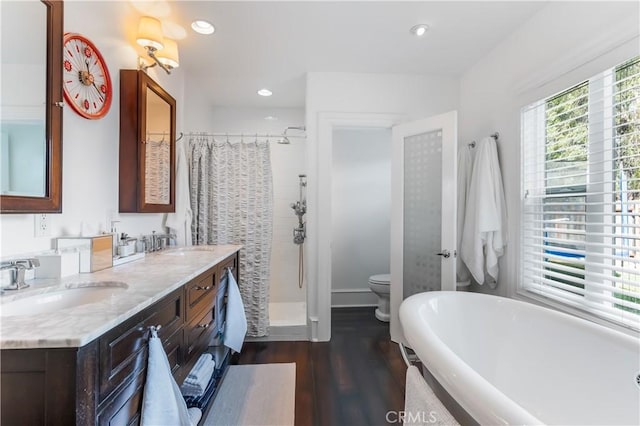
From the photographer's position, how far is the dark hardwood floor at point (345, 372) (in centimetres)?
170

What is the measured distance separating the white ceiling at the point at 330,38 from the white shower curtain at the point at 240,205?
694 mm

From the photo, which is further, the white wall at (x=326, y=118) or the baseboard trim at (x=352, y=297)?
the baseboard trim at (x=352, y=297)

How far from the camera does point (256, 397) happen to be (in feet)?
6.06

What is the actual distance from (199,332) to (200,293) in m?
0.21

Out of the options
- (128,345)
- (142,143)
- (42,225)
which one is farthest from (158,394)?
(142,143)

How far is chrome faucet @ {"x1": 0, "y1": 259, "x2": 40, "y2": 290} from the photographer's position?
1037 millimetres

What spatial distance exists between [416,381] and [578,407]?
76 cm

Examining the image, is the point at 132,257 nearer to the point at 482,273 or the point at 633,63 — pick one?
the point at 482,273

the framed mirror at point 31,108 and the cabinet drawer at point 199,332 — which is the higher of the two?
the framed mirror at point 31,108

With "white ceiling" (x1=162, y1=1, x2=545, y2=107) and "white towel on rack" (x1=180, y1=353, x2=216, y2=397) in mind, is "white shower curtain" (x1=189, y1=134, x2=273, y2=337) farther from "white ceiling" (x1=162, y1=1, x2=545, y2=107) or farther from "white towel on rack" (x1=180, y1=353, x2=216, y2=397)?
"white towel on rack" (x1=180, y1=353, x2=216, y2=397)

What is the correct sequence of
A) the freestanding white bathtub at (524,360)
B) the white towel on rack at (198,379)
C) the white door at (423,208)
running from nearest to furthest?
→ the freestanding white bathtub at (524,360) → the white towel on rack at (198,379) → the white door at (423,208)

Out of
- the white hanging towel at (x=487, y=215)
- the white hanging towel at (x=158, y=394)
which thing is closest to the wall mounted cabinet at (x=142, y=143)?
the white hanging towel at (x=158, y=394)

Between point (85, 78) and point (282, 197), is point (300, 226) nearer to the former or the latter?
point (282, 197)

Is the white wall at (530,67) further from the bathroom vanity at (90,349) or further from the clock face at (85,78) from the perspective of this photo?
the clock face at (85,78)
